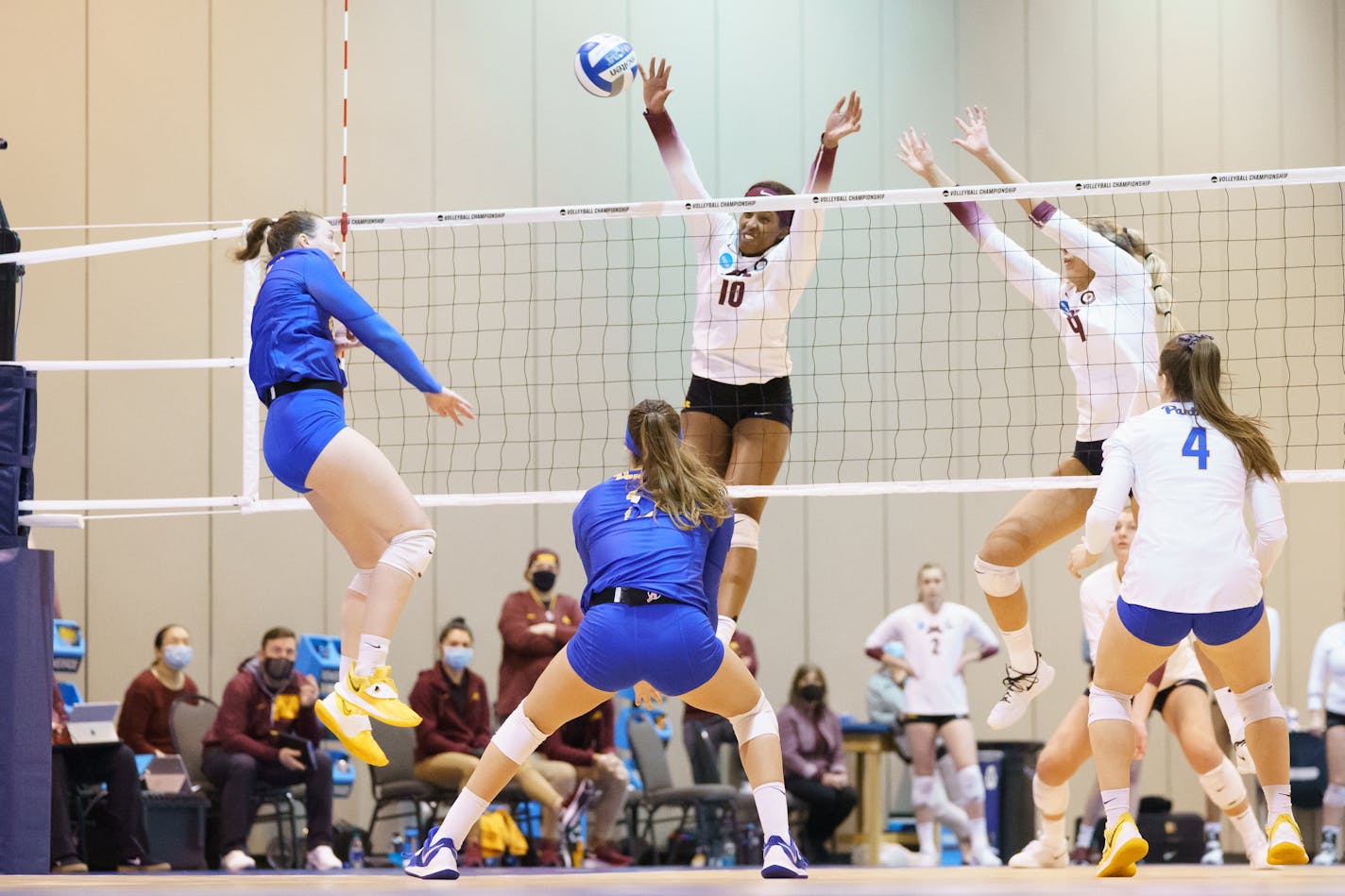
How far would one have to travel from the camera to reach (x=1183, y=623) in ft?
18.5

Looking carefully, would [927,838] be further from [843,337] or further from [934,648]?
[843,337]

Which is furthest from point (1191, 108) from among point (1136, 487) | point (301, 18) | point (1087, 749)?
point (1136, 487)

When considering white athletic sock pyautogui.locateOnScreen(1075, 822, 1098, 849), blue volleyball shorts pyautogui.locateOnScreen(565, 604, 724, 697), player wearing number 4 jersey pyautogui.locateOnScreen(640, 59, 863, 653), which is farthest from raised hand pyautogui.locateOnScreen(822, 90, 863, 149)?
white athletic sock pyautogui.locateOnScreen(1075, 822, 1098, 849)

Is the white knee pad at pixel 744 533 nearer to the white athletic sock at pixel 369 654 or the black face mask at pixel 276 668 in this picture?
the white athletic sock at pixel 369 654

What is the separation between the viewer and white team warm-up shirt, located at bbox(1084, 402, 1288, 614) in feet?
18.4

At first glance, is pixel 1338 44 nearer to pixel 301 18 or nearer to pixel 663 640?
pixel 301 18

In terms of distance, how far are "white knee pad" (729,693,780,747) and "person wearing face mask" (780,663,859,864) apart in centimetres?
552

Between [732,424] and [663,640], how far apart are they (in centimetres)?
186

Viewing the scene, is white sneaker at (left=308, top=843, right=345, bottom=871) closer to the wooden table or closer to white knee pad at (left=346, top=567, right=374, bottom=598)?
the wooden table

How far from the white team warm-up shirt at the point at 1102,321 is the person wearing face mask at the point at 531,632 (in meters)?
4.47

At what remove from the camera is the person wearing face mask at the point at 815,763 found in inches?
444

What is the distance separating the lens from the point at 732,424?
7.24 meters

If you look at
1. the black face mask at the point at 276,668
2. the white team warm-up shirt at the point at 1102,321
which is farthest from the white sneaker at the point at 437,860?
the black face mask at the point at 276,668

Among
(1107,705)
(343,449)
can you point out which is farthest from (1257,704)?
(343,449)
